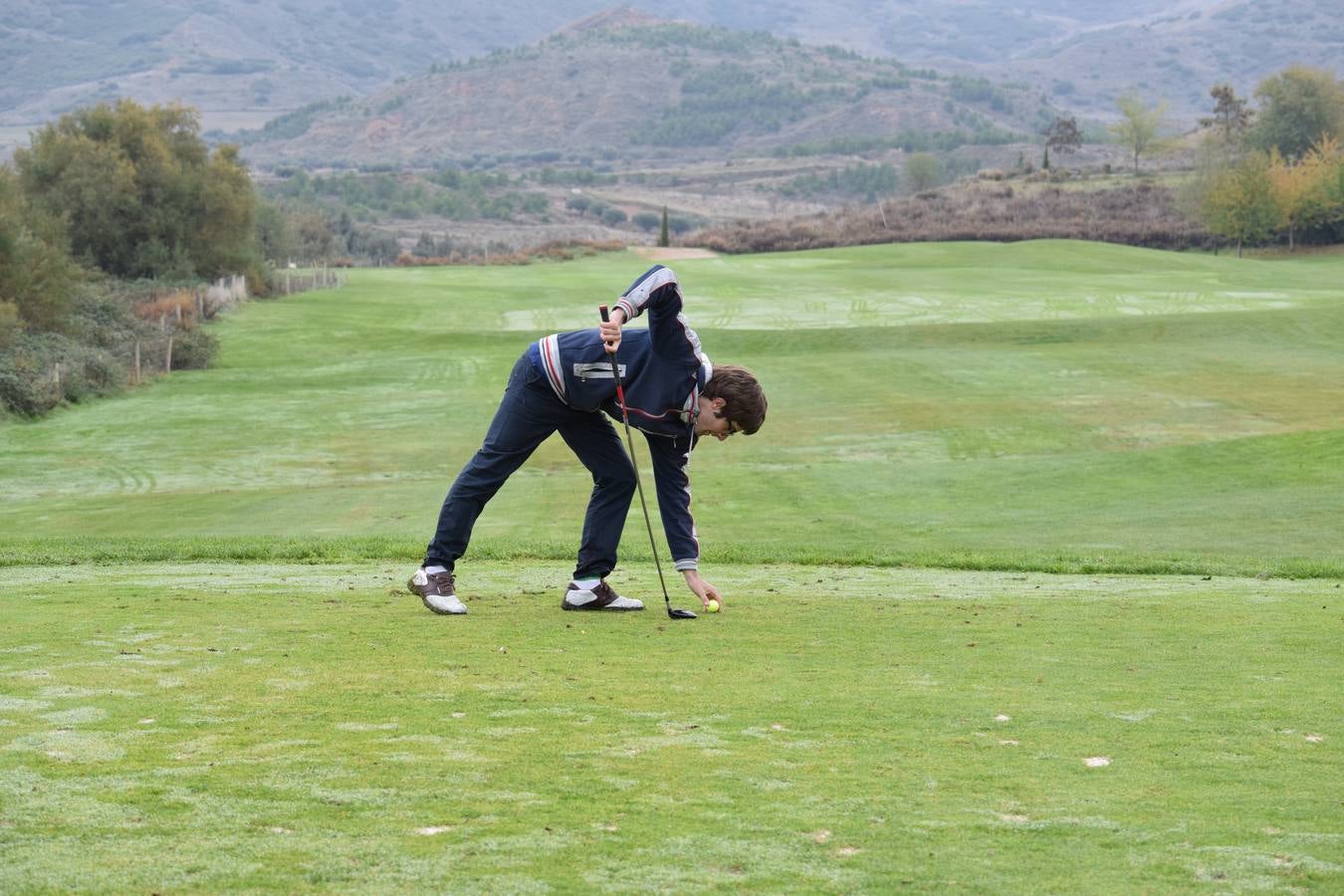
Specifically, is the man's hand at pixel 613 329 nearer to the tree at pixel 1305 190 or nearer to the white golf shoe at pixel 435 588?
the white golf shoe at pixel 435 588

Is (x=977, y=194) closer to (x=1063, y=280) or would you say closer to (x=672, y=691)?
(x=1063, y=280)

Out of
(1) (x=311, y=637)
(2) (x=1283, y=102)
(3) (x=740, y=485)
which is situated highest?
(2) (x=1283, y=102)

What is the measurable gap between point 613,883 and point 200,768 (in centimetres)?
197

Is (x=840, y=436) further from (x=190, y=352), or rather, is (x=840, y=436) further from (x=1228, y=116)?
(x=1228, y=116)

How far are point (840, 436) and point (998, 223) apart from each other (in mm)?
82917

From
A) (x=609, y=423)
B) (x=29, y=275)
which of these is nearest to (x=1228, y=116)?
(x=29, y=275)

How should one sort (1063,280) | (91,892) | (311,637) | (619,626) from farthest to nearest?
(1063,280) < (619,626) < (311,637) < (91,892)

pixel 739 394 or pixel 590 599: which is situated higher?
pixel 739 394

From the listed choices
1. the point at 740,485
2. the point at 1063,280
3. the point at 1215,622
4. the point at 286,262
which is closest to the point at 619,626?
the point at 1215,622

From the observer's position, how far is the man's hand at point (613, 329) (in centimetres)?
901

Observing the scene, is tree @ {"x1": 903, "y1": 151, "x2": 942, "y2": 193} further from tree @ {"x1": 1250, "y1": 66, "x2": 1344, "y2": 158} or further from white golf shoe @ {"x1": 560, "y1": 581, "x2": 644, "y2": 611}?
white golf shoe @ {"x1": 560, "y1": 581, "x2": 644, "y2": 611}

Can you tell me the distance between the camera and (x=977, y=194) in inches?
5044

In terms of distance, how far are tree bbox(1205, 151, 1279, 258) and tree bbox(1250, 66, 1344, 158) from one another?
26.3 m

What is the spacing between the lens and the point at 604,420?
34.6ft
